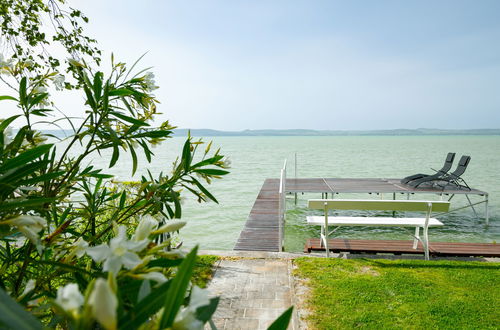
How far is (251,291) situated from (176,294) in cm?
365

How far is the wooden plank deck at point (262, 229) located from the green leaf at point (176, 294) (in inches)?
221

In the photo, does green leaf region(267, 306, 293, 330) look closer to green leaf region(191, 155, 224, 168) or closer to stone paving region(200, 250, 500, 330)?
green leaf region(191, 155, 224, 168)

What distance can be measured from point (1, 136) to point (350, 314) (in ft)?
10.7

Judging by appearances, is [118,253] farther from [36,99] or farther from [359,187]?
[359,187]

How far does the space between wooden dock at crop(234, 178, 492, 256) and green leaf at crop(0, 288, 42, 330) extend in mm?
5375

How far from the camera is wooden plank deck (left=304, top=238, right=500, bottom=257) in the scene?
17.5 feet

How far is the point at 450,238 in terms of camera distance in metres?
8.07

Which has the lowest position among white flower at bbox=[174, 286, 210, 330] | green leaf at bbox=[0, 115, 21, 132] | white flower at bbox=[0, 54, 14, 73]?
white flower at bbox=[174, 286, 210, 330]

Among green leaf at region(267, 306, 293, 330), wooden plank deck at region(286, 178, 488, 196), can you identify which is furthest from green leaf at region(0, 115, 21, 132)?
wooden plank deck at region(286, 178, 488, 196)

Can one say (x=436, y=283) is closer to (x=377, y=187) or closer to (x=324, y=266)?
(x=324, y=266)

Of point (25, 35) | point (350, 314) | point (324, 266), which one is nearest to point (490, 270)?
point (324, 266)

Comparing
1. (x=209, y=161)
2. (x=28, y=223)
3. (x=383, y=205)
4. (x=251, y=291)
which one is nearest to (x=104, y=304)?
(x=28, y=223)

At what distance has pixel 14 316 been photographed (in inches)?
17.3

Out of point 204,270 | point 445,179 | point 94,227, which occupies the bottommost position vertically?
point 204,270
